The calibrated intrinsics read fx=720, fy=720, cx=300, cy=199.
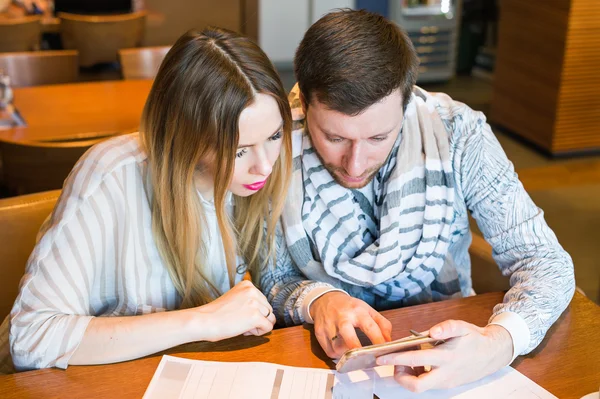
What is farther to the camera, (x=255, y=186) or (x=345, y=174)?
(x=345, y=174)

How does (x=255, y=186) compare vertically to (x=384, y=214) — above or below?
above

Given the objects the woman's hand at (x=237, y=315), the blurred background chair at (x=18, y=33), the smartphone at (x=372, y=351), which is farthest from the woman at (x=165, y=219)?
the blurred background chair at (x=18, y=33)

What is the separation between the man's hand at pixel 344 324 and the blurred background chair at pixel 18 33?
Answer: 13.8 ft

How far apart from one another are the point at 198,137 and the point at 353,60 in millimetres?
367

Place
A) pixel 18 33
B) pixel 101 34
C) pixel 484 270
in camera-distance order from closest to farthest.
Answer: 1. pixel 484 270
2. pixel 18 33
3. pixel 101 34

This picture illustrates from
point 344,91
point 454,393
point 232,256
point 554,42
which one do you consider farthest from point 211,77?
point 554,42

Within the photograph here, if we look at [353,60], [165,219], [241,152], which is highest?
[353,60]

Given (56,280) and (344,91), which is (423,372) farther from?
(56,280)

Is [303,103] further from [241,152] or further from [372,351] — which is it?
[372,351]

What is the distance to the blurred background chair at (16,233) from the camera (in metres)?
1.81

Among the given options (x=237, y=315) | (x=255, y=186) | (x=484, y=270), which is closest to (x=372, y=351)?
(x=237, y=315)

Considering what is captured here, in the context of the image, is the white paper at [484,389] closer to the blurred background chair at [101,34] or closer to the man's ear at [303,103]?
the man's ear at [303,103]

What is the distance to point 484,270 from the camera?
2.08 meters

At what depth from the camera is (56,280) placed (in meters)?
1.46
